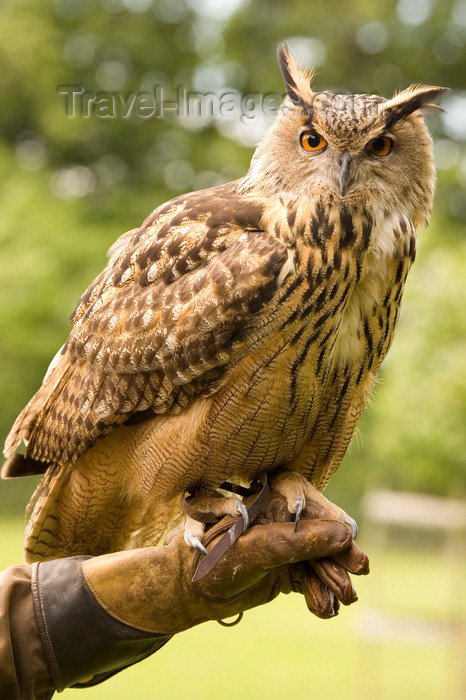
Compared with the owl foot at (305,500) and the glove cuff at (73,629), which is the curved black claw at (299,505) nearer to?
the owl foot at (305,500)

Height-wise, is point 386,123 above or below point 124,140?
above

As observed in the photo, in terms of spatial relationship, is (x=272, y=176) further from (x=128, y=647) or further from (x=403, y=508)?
(x=403, y=508)

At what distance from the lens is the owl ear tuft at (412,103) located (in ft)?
7.28

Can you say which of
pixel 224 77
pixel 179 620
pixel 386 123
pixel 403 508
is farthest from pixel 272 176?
pixel 224 77

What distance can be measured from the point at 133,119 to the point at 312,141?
42.9ft

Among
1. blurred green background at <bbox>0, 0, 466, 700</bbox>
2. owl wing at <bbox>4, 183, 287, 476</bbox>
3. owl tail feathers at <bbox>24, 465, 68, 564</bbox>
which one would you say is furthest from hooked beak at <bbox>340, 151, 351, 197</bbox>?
blurred green background at <bbox>0, 0, 466, 700</bbox>

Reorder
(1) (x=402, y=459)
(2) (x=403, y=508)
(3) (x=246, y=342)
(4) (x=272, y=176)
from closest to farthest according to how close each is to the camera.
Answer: (3) (x=246, y=342) → (4) (x=272, y=176) → (1) (x=402, y=459) → (2) (x=403, y=508)

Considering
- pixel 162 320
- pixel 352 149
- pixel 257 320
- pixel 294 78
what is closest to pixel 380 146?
pixel 352 149

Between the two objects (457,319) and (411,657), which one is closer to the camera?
(457,319)

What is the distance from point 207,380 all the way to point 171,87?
42.6 feet

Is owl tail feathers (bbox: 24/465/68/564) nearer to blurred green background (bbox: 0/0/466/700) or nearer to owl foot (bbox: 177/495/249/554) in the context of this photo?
owl foot (bbox: 177/495/249/554)

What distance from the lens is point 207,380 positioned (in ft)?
7.38

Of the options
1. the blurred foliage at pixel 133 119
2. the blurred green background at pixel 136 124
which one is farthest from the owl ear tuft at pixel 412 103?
the blurred foliage at pixel 133 119

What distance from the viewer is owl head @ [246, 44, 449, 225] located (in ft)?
7.16
